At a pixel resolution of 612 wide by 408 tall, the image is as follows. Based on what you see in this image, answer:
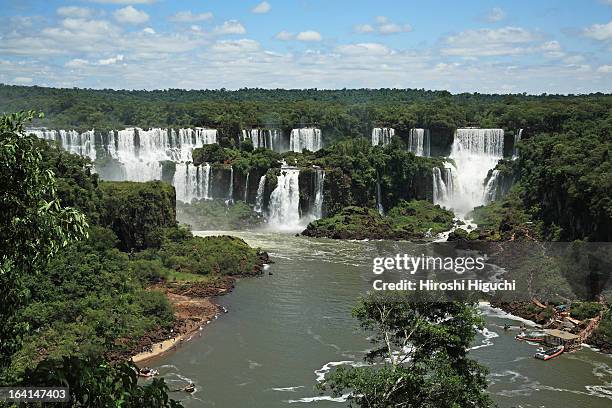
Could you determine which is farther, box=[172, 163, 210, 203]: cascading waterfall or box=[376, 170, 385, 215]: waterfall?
box=[376, 170, 385, 215]: waterfall

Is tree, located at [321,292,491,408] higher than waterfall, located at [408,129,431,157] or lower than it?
lower

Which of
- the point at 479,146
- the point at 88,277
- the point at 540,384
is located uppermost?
the point at 479,146

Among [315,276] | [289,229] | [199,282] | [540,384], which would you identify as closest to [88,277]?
[199,282]

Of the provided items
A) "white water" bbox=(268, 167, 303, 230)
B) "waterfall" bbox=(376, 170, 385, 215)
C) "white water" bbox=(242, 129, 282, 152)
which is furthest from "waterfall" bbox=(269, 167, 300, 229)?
"white water" bbox=(242, 129, 282, 152)

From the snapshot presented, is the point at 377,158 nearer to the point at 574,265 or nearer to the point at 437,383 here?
the point at 574,265

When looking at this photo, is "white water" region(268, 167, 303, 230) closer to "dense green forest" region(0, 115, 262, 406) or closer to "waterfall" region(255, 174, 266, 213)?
"waterfall" region(255, 174, 266, 213)

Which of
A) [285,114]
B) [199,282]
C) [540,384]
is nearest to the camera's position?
[540,384]

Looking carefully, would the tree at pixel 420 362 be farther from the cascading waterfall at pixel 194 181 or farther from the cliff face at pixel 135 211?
the cascading waterfall at pixel 194 181
